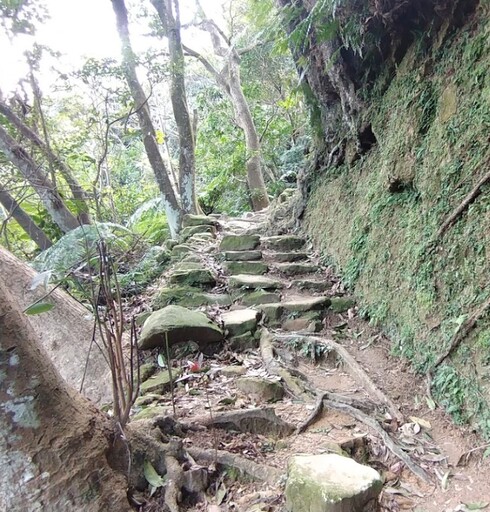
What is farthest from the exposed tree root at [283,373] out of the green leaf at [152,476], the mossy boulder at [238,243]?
the mossy boulder at [238,243]

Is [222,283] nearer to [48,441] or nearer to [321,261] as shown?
[321,261]

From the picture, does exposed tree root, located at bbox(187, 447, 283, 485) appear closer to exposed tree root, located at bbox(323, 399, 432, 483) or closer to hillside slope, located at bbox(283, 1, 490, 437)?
exposed tree root, located at bbox(323, 399, 432, 483)

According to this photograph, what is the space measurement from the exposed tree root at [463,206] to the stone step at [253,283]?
6.94ft

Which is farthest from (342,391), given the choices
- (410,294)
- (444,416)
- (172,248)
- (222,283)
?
(172,248)

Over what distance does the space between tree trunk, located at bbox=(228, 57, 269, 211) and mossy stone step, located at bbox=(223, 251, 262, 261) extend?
4.99 meters

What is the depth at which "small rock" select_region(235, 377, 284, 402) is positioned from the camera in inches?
120

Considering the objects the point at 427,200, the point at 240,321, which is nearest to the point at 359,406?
the point at 240,321

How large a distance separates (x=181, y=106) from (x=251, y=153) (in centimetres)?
315

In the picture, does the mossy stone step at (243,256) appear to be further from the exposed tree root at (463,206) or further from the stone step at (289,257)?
the exposed tree root at (463,206)

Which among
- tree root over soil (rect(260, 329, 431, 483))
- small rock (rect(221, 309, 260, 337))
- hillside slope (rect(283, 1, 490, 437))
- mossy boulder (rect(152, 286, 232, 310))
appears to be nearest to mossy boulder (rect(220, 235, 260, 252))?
hillside slope (rect(283, 1, 490, 437))

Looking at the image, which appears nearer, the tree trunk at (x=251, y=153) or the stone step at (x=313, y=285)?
the stone step at (x=313, y=285)

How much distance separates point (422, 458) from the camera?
2.51m

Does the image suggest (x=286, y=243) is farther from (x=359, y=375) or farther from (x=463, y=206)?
(x=463, y=206)

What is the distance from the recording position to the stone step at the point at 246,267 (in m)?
5.53
